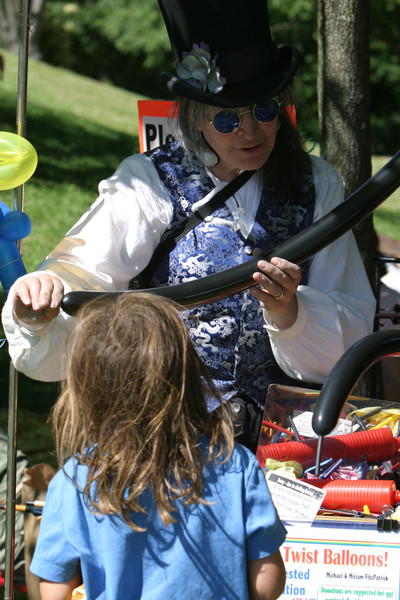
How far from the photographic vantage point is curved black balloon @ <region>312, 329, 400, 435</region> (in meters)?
1.69

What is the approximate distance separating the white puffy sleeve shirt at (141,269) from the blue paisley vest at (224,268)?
38mm

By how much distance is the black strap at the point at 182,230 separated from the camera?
2.45m

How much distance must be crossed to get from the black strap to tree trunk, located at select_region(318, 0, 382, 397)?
4.34 ft

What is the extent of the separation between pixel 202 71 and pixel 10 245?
76 cm

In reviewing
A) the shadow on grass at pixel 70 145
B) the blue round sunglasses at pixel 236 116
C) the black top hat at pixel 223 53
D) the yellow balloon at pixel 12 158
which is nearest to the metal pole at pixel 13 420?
the yellow balloon at pixel 12 158

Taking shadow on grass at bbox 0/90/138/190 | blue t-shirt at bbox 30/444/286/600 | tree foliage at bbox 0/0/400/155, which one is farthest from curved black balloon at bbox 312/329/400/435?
tree foliage at bbox 0/0/400/155

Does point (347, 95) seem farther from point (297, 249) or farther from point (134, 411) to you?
point (134, 411)

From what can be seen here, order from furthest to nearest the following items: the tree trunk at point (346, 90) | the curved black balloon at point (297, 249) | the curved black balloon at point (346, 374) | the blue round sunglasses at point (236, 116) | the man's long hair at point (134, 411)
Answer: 1. the tree trunk at point (346, 90)
2. the blue round sunglasses at point (236, 116)
3. the curved black balloon at point (297, 249)
4. the curved black balloon at point (346, 374)
5. the man's long hair at point (134, 411)

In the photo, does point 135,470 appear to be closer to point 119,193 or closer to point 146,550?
point 146,550

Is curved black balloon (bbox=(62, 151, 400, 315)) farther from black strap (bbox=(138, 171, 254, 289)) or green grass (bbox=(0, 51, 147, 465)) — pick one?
green grass (bbox=(0, 51, 147, 465))

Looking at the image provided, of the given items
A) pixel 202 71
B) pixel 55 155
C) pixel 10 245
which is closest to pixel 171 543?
pixel 10 245

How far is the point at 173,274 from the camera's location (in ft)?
7.97

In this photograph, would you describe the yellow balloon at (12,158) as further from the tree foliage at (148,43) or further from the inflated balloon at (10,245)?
the tree foliage at (148,43)

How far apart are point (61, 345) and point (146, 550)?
812mm
